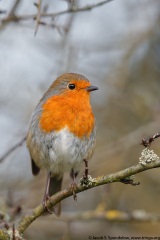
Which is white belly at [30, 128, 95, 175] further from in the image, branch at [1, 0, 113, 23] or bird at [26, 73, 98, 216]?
branch at [1, 0, 113, 23]

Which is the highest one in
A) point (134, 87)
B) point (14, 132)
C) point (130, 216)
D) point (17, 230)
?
point (134, 87)

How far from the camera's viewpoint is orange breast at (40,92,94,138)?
4.55m

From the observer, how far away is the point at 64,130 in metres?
4.51

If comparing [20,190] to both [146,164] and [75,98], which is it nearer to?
[75,98]

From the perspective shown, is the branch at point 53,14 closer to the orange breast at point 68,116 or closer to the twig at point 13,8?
the twig at point 13,8

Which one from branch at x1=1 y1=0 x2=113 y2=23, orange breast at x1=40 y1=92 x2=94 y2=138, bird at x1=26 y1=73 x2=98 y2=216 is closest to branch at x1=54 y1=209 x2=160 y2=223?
bird at x1=26 y1=73 x2=98 y2=216

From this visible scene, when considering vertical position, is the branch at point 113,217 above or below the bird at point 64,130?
below

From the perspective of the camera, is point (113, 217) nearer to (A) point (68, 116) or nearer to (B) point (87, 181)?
(A) point (68, 116)

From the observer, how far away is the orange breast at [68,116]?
14.9ft

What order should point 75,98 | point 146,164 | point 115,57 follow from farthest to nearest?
point 115,57, point 75,98, point 146,164

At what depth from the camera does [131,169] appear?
302 centimetres

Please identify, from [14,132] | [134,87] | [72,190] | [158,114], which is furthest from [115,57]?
[72,190]

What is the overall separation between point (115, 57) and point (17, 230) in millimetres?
4041

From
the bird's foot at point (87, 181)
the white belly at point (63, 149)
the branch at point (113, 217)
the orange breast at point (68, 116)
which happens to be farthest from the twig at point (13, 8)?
the branch at point (113, 217)
